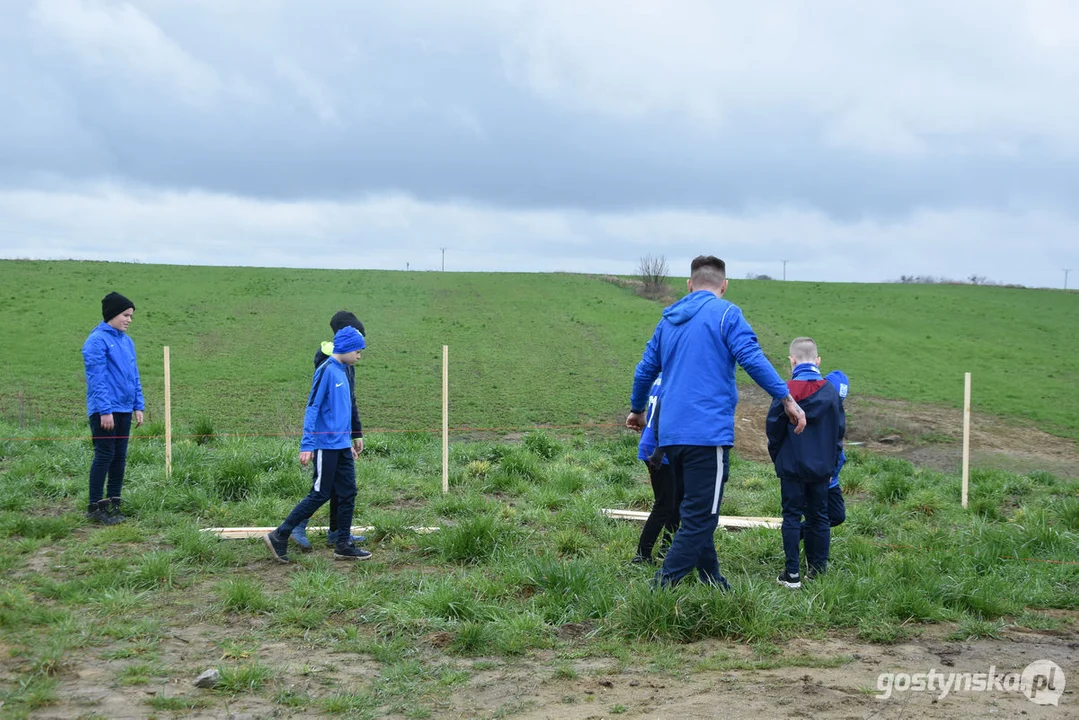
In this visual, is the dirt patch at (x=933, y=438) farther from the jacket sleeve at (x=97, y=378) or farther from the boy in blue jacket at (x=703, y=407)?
the jacket sleeve at (x=97, y=378)

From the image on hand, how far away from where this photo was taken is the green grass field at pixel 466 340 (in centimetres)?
2095

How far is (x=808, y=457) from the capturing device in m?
6.06

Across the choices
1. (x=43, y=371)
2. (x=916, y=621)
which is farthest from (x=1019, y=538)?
(x=43, y=371)

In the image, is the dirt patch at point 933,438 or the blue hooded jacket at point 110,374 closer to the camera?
the blue hooded jacket at point 110,374

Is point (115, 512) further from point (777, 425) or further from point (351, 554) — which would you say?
point (777, 425)

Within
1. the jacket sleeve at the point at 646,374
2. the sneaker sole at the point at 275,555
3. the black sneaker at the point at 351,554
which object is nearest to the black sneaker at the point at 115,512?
the sneaker sole at the point at 275,555

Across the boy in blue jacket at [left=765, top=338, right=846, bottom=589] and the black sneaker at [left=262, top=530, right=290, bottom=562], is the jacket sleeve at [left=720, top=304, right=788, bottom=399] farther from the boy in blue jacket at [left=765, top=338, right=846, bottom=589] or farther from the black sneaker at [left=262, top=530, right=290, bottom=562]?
the black sneaker at [left=262, top=530, right=290, bottom=562]

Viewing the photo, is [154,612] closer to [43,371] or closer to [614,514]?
[614,514]

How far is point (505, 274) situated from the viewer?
54.3 m

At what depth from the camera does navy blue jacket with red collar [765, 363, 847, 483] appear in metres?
6.07

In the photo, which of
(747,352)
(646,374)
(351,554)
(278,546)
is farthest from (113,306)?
(747,352)

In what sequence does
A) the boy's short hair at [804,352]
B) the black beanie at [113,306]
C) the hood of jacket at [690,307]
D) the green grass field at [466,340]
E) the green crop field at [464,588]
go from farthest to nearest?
1. the green grass field at [466,340]
2. the black beanie at [113,306]
3. the boy's short hair at [804,352]
4. the hood of jacket at [690,307]
5. the green crop field at [464,588]

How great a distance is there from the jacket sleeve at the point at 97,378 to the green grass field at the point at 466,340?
14.0 ft

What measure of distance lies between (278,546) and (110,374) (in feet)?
8.26
